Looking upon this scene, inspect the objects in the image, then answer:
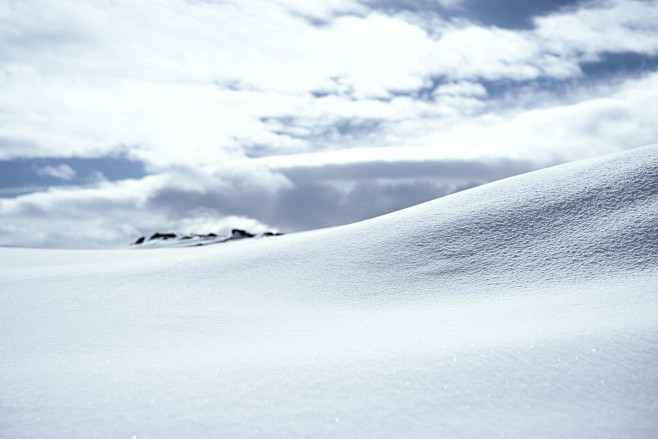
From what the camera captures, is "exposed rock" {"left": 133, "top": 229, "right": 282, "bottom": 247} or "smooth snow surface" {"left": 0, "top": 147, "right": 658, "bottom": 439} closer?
"smooth snow surface" {"left": 0, "top": 147, "right": 658, "bottom": 439}

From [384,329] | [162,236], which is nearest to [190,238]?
[162,236]

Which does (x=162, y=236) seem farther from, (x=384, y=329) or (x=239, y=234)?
(x=384, y=329)

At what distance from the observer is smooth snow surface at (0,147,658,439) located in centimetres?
233

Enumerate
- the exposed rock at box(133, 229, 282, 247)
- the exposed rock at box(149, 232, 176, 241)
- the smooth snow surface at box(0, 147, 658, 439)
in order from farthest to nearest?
1. the exposed rock at box(149, 232, 176, 241)
2. the exposed rock at box(133, 229, 282, 247)
3. the smooth snow surface at box(0, 147, 658, 439)

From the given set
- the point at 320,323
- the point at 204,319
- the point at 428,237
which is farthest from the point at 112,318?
the point at 428,237

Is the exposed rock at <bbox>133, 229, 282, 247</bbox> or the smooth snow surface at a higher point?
the exposed rock at <bbox>133, 229, 282, 247</bbox>

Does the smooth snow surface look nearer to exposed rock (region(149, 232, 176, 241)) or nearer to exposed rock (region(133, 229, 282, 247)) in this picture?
exposed rock (region(133, 229, 282, 247))

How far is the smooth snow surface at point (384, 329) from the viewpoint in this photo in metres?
2.33

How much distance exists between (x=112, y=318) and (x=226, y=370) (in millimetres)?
2082

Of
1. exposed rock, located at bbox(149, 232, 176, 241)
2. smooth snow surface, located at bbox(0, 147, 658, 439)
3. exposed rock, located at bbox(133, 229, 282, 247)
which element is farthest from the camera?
exposed rock, located at bbox(149, 232, 176, 241)

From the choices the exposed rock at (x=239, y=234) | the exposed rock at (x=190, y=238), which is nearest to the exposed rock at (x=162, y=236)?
the exposed rock at (x=190, y=238)

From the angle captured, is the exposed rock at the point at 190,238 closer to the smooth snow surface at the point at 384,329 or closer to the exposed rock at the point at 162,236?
the exposed rock at the point at 162,236

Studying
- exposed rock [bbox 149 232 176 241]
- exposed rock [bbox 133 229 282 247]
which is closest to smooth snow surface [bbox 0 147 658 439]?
exposed rock [bbox 133 229 282 247]

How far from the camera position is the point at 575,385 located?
248 cm
